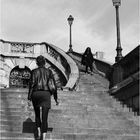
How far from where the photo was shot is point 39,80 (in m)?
9.75

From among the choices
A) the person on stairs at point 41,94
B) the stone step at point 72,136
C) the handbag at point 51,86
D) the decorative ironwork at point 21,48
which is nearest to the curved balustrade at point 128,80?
the stone step at point 72,136

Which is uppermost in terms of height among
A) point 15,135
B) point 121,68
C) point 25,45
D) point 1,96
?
point 25,45

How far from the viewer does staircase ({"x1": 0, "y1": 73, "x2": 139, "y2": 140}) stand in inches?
412

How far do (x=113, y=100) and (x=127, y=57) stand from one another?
6.26ft

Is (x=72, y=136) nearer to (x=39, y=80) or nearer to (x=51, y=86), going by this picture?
(x=51, y=86)

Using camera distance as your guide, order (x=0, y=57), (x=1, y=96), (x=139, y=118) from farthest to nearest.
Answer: (x=0, y=57)
(x=1, y=96)
(x=139, y=118)

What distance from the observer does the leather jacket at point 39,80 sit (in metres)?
9.65

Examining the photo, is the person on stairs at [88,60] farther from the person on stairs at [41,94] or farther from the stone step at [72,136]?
the person on stairs at [41,94]

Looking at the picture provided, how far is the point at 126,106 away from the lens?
15039mm

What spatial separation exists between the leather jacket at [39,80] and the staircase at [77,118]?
1261 millimetres

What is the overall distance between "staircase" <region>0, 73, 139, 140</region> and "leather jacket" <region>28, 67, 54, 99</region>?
126 centimetres

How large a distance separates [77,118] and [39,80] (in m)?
2.99

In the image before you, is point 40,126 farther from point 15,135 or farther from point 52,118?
point 52,118

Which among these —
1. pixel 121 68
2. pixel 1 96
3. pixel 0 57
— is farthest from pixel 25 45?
pixel 1 96
